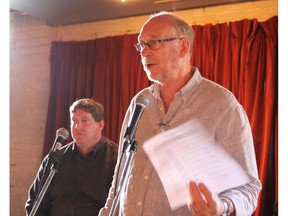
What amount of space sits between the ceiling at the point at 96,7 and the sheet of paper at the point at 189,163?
8.35ft

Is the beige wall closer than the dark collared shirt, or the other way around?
the dark collared shirt

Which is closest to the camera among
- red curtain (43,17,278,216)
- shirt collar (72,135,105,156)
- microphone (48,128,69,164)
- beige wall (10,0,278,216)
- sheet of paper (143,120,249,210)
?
sheet of paper (143,120,249,210)

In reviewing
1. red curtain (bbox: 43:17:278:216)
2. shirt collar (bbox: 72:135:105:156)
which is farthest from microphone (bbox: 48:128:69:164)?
red curtain (bbox: 43:17:278:216)

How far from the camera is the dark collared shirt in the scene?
253cm

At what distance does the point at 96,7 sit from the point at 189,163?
2.94m

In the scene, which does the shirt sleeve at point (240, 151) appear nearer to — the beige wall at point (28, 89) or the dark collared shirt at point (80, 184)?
the dark collared shirt at point (80, 184)

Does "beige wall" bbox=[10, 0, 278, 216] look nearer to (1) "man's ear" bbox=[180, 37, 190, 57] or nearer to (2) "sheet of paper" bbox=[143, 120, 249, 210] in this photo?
(1) "man's ear" bbox=[180, 37, 190, 57]

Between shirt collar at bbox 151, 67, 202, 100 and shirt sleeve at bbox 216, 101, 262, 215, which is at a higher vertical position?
shirt collar at bbox 151, 67, 202, 100

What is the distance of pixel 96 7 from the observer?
3.71 m

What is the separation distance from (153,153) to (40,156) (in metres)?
3.57

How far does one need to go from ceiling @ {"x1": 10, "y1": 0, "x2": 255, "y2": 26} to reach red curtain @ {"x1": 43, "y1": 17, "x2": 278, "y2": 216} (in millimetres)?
256

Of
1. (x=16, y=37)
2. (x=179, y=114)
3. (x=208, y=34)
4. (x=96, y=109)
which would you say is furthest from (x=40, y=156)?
(x=179, y=114)

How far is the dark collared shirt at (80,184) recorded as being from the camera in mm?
2527

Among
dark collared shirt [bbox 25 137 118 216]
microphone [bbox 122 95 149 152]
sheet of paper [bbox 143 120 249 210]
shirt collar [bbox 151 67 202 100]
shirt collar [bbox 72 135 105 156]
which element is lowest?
dark collared shirt [bbox 25 137 118 216]
